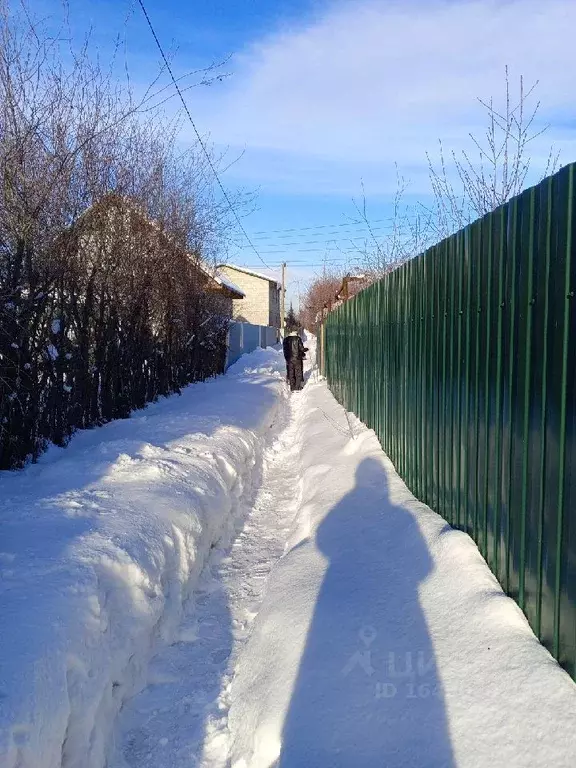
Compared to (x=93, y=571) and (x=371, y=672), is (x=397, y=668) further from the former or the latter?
(x=93, y=571)

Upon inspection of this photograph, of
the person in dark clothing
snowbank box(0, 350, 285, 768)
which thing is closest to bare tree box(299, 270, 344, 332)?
the person in dark clothing

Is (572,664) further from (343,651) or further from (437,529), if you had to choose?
(437,529)

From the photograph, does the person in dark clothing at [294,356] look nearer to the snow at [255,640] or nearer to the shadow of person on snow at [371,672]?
the snow at [255,640]

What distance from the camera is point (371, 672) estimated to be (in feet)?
8.04

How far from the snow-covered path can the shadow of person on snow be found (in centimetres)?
52

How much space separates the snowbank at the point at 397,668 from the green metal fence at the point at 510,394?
0.16 m

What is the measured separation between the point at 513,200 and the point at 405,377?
2575 millimetres

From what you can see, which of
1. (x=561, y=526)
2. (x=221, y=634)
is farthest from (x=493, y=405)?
(x=221, y=634)

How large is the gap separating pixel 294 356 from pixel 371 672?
14.6m

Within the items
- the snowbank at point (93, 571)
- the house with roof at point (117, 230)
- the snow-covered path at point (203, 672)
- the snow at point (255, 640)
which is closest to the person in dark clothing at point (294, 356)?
the house with roof at point (117, 230)

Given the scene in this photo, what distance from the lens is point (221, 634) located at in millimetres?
3537

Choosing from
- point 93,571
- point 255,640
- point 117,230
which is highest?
point 117,230

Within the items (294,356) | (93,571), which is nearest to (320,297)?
(294,356)

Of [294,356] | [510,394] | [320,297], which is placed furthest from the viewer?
[320,297]
